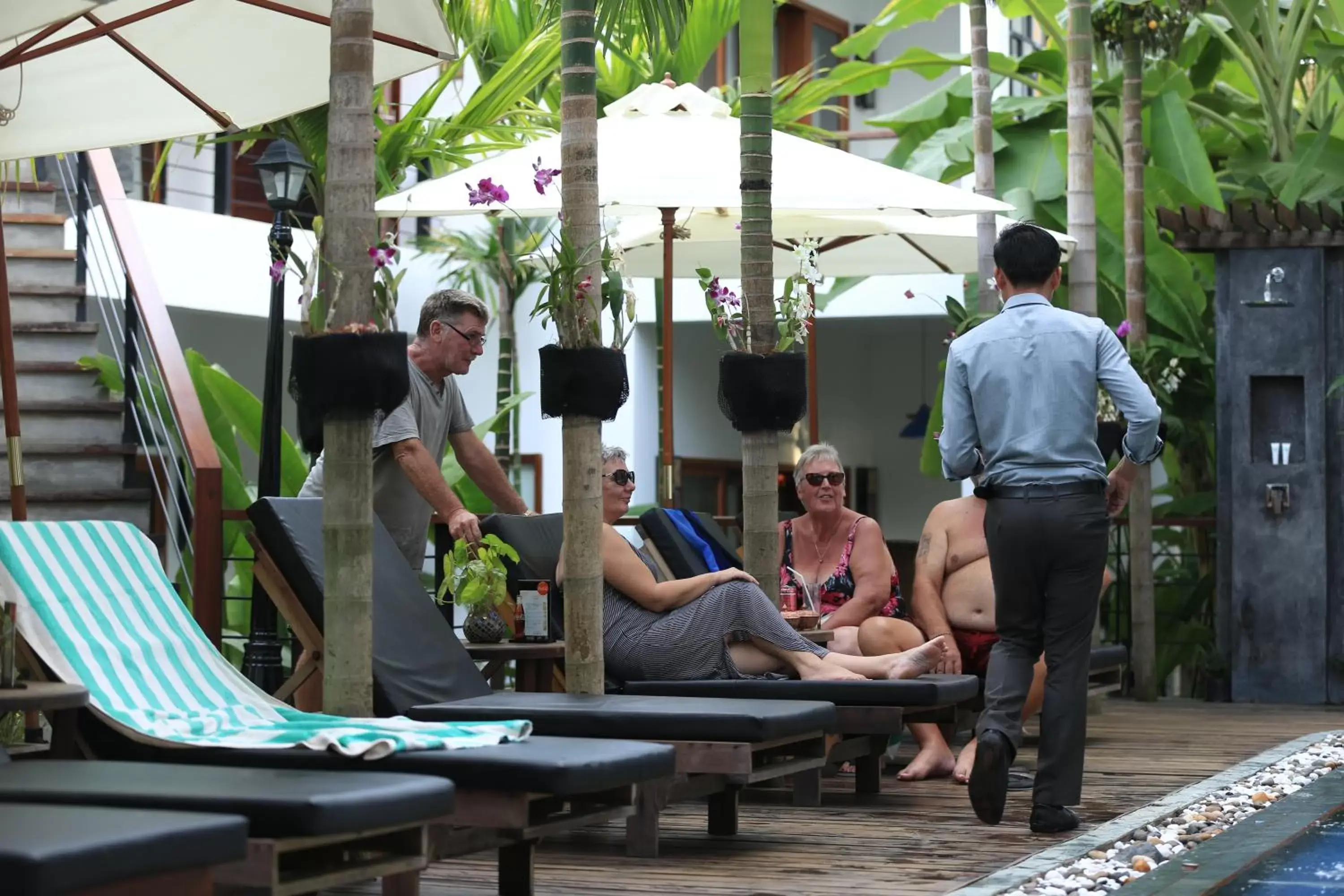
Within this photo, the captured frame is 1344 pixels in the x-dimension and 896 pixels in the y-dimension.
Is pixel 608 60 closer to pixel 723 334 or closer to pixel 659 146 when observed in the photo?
pixel 659 146

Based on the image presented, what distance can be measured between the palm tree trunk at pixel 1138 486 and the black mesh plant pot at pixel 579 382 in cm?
636

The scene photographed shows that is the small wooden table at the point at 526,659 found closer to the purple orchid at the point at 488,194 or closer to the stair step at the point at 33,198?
the purple orchid at the point at 488,194

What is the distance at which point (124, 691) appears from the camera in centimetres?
538

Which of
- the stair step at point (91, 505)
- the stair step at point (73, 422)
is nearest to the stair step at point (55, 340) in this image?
the stair step at point (73, 422)

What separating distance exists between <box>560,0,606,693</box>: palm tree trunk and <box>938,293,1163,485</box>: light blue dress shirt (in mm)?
1125

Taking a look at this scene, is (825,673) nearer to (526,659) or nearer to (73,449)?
(526,659)

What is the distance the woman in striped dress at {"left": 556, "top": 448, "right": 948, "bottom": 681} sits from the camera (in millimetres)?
6949

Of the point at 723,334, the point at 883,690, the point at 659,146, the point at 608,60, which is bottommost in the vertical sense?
the point at 883,690

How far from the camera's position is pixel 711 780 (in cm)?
582

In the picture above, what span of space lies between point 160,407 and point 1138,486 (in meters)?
5.83

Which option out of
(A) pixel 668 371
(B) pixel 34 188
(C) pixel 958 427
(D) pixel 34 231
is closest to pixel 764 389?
(C) pixel 958 427

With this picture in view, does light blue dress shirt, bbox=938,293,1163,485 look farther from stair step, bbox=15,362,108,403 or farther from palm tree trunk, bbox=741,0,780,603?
stair step, bbox=15,362,108,403

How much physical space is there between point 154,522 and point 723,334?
3.04 meters

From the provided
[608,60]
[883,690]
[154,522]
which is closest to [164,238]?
[608,60]
